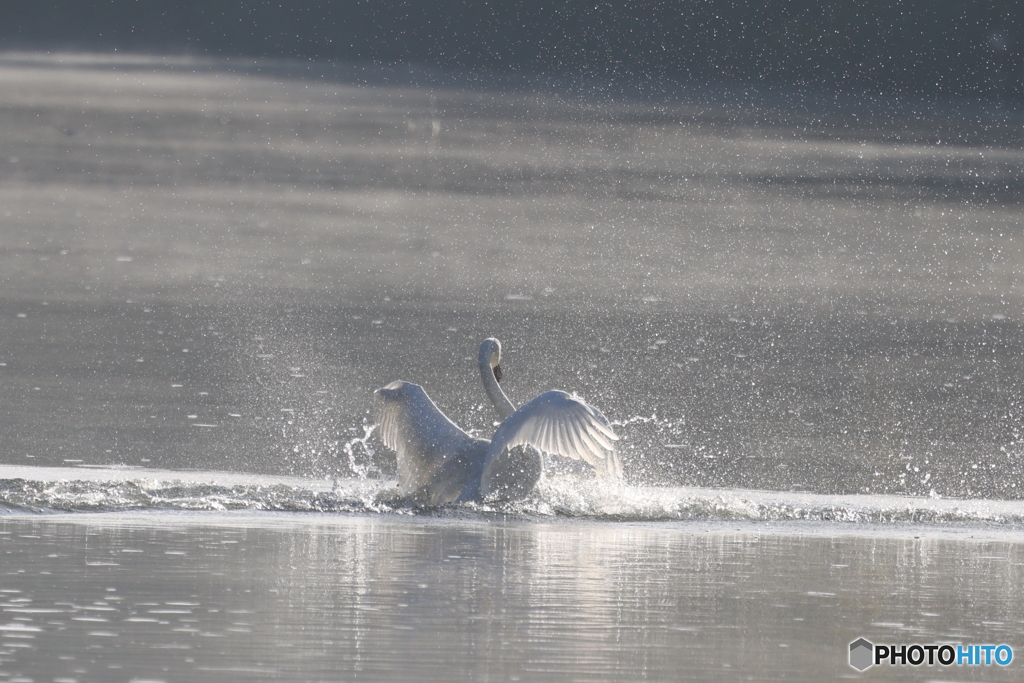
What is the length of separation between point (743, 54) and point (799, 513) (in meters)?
68.5

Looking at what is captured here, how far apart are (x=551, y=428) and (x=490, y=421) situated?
303 centimetres

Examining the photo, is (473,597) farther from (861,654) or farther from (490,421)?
(490,421)

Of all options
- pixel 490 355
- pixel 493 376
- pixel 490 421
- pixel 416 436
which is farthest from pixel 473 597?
pixel 490 421

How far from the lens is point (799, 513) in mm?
11641

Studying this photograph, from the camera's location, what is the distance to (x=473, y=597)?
900 cm

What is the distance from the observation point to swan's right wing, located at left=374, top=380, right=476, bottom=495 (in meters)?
12.2

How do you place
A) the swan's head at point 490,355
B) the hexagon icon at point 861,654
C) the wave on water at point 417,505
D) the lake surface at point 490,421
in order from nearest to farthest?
the hexagon icon at point 861,654, the lake surface at point 490,421, the wave on water at point 417,505, the swan's head at point 490,355

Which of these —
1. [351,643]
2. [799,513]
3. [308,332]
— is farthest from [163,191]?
[351,643]

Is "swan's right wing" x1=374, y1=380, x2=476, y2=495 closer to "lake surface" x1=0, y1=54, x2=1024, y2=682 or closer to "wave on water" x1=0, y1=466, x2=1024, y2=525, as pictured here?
"wave on water" x1=0, y1=466, x2=1024, y2=525

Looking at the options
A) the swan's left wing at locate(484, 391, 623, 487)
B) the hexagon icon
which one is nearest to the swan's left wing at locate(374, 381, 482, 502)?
the swan's left wing at locate(484, 391, 623, 487)

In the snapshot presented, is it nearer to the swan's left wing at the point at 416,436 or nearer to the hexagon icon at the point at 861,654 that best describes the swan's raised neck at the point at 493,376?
the swan's left wing at the point at 416,436

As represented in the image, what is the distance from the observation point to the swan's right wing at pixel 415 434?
12188mm

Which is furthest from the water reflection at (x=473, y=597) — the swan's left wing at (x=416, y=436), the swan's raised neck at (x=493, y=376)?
the swan's raised neck at (x=493, y=376)

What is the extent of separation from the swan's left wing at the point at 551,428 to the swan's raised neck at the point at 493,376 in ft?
3.12
